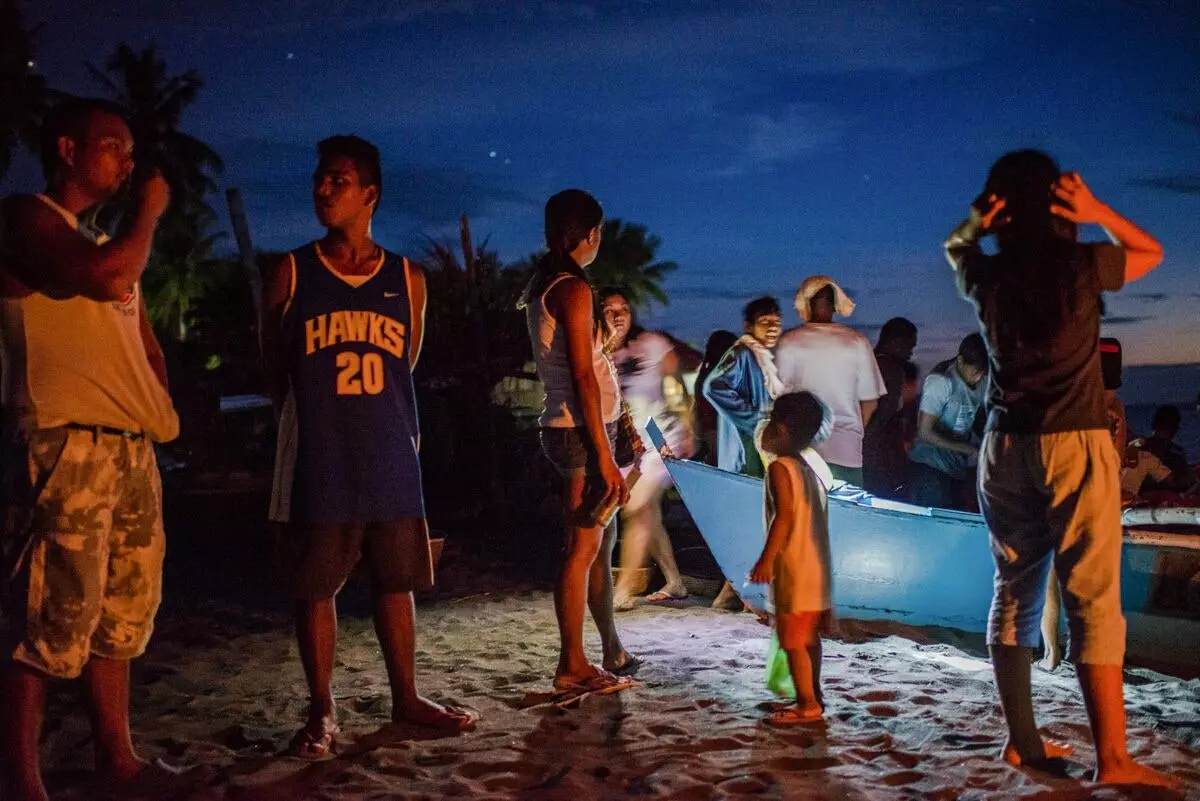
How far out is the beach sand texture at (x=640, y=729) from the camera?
10.3 feet

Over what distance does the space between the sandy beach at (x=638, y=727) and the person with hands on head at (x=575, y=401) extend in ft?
1.27

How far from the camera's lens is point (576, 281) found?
162 inches

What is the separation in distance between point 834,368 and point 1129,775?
310cm

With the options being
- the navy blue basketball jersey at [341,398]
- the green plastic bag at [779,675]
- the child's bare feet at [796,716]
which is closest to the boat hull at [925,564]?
the green plastic bag at [779,675]

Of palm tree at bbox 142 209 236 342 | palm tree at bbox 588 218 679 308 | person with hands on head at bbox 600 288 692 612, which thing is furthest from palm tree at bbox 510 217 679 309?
person with hands on head at bbox 600 288 692 612

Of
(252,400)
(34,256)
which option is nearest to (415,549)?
(34,256)

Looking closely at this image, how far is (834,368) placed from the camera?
5.84 m

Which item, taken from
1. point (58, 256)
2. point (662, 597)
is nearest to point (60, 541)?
point (58, 256)

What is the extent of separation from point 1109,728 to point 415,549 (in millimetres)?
2342

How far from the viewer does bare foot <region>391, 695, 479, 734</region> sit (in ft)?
12.3

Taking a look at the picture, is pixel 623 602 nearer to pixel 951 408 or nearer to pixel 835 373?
pixel 835 373

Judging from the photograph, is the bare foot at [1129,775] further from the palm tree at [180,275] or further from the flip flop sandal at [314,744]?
the palm tree at [180,275]

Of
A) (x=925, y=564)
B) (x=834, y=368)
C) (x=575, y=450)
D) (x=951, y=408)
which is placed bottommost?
(x=925, y=564)

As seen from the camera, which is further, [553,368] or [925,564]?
[925,564]
